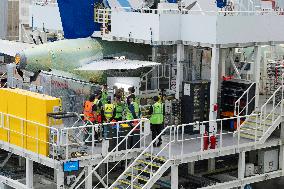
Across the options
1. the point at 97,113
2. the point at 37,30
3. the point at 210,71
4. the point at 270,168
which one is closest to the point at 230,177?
the point at 270,168

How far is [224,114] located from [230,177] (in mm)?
2521

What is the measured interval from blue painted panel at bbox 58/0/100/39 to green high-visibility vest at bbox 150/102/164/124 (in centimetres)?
703

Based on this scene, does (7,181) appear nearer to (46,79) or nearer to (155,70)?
(46,79)

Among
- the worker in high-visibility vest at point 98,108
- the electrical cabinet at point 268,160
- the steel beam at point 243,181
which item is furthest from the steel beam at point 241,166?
the worker in high-visibility vest at point 98,108

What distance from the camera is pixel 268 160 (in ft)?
92.1

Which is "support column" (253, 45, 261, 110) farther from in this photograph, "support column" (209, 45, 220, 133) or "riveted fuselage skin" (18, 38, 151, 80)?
"riveted fuselage skin" (18, 38, 151, 80)

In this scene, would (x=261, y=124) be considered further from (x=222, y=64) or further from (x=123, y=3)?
(x=123, y=3)

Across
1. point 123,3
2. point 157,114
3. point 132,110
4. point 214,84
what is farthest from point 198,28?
point 123,3

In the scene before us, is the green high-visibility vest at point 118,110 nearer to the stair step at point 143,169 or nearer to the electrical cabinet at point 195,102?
the stair step at point 143,169

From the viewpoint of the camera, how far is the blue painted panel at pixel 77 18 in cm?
3016

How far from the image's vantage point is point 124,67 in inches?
1096

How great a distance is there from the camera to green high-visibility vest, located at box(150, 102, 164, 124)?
24788mm

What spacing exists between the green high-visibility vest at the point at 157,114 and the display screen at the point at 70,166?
136 inches

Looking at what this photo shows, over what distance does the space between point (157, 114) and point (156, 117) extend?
0.38 feet
